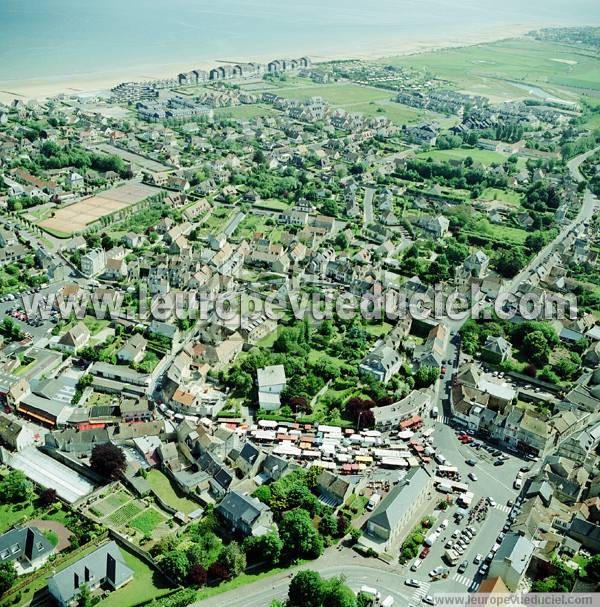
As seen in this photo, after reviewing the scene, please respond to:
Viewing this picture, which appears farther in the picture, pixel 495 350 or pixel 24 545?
pixel 495 350

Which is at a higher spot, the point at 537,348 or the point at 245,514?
the point at 537,348

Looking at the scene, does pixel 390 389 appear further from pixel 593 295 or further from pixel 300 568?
pixel 593 295

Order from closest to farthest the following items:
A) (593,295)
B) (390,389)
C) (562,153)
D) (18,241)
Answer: (390,389), (593,295), (18,241), (562,153)

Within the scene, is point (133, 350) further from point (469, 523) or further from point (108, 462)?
point (469, 523)

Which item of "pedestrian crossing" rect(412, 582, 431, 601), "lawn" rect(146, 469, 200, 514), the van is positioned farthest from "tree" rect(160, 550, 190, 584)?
the van

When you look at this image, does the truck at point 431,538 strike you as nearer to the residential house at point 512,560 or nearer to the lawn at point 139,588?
the residential house at point 512,560

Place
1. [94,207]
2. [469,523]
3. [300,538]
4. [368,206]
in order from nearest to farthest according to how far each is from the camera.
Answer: [300,538] < [469,523] < [94,207] < [368,206]

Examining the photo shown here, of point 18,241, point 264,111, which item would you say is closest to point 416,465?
point 18,241

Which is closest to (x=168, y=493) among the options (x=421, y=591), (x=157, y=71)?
(x=421, y=591)
